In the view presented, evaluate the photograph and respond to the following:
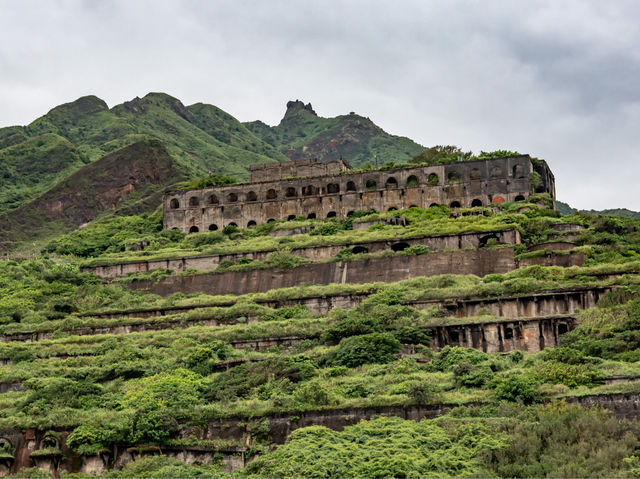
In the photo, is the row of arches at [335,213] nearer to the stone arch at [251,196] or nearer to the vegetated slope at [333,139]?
the stone arch at [251,196]

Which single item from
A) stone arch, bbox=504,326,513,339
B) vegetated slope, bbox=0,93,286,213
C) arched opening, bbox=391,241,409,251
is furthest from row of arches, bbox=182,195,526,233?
stone arch, bbox=504,326,513,339

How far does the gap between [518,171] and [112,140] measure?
201ft

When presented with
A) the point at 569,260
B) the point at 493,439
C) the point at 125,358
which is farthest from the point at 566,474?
the point at 569,260

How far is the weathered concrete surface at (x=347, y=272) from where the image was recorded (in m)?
42.1

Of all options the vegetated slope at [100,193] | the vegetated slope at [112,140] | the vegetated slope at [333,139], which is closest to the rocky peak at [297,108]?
the vegetated slope at [333,139]

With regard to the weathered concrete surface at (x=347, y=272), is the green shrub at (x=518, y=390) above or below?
below

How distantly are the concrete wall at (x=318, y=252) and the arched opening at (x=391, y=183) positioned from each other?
12.8 m

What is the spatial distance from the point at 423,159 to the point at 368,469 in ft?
146

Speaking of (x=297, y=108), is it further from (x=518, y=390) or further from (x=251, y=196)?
(x=518, y=390)

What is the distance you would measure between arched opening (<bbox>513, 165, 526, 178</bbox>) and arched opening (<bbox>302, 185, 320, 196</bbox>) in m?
13.5

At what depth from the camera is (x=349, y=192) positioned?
5941 centimetres

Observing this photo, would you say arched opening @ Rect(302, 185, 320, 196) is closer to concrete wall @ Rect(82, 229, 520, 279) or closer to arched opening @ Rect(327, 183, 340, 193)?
arched opening @ Rect(327, 183, 340, 193)

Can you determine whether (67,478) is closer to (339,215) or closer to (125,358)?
(125,358)

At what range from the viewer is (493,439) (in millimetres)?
22062
